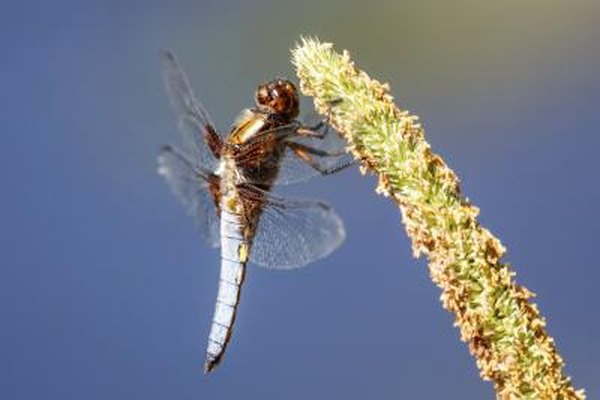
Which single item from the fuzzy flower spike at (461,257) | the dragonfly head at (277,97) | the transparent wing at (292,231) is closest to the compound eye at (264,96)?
the dragonfly head at (277,97)

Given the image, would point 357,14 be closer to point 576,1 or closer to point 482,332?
point 576,1

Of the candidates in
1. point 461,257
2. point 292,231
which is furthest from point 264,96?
point 461,257

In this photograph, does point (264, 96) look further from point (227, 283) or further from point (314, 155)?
point (227, 283)

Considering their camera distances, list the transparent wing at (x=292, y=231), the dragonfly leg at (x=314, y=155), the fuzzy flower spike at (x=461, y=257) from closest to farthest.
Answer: the fuzzy flower spike at (x=461, y=257) < the dragonfly leg at (x=314, y=155) < the transparent wing at (x=292, y=231)

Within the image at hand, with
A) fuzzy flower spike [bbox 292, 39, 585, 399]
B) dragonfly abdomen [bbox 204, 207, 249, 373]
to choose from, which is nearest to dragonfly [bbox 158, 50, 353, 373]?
dragonfly abdomen [bbox 204, 207, 249, 373]

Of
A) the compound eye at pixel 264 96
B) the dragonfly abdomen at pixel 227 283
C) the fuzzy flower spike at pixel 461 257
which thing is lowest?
the fuzzy flower spike at pixel 461 257

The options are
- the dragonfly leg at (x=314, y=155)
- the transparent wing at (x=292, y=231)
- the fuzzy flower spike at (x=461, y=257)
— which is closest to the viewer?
the fuzzy flower spike at (x=461, y=257)

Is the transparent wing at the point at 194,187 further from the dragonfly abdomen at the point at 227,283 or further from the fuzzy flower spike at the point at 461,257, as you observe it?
the fuzzy flower spike at the point at 461,257
